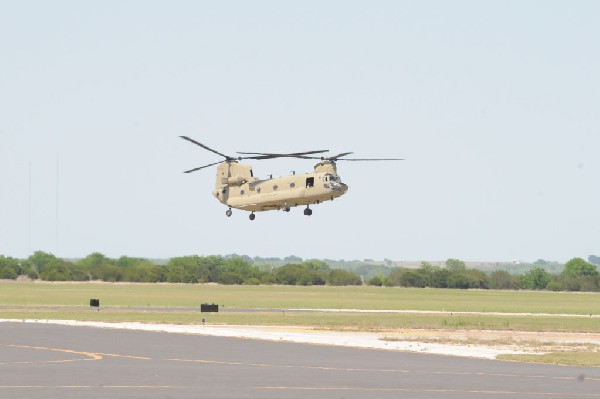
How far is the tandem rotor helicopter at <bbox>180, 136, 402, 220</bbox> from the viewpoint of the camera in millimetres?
83375

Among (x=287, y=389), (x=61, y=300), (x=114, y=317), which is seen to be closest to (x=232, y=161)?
(x=114, y=317)

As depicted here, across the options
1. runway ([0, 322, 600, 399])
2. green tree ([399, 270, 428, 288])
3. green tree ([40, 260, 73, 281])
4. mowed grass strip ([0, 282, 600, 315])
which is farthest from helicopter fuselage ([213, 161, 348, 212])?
green tree ([399, 270, 428, 288])

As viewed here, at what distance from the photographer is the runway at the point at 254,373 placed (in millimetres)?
33938

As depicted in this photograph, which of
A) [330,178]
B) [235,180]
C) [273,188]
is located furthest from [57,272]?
[330,178]

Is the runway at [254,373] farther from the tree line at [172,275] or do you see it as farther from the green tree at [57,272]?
the green tree at [57,272]

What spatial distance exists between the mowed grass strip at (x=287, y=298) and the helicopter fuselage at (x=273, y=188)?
21263mm

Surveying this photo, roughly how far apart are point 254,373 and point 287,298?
329 feet

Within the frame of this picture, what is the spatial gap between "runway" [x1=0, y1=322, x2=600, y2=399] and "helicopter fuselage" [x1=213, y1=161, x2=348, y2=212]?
2914 cm

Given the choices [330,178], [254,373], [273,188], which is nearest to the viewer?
[254,373]

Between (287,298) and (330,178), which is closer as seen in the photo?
(330,178)

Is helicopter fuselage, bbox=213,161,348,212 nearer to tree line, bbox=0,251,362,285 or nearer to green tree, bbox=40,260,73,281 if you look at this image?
tree line, bbox=0,251,362,285

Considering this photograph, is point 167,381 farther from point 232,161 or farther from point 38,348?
point 232,161

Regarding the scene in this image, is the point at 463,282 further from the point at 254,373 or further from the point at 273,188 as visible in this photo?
the point at 254,373

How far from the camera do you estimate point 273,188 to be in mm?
87188
